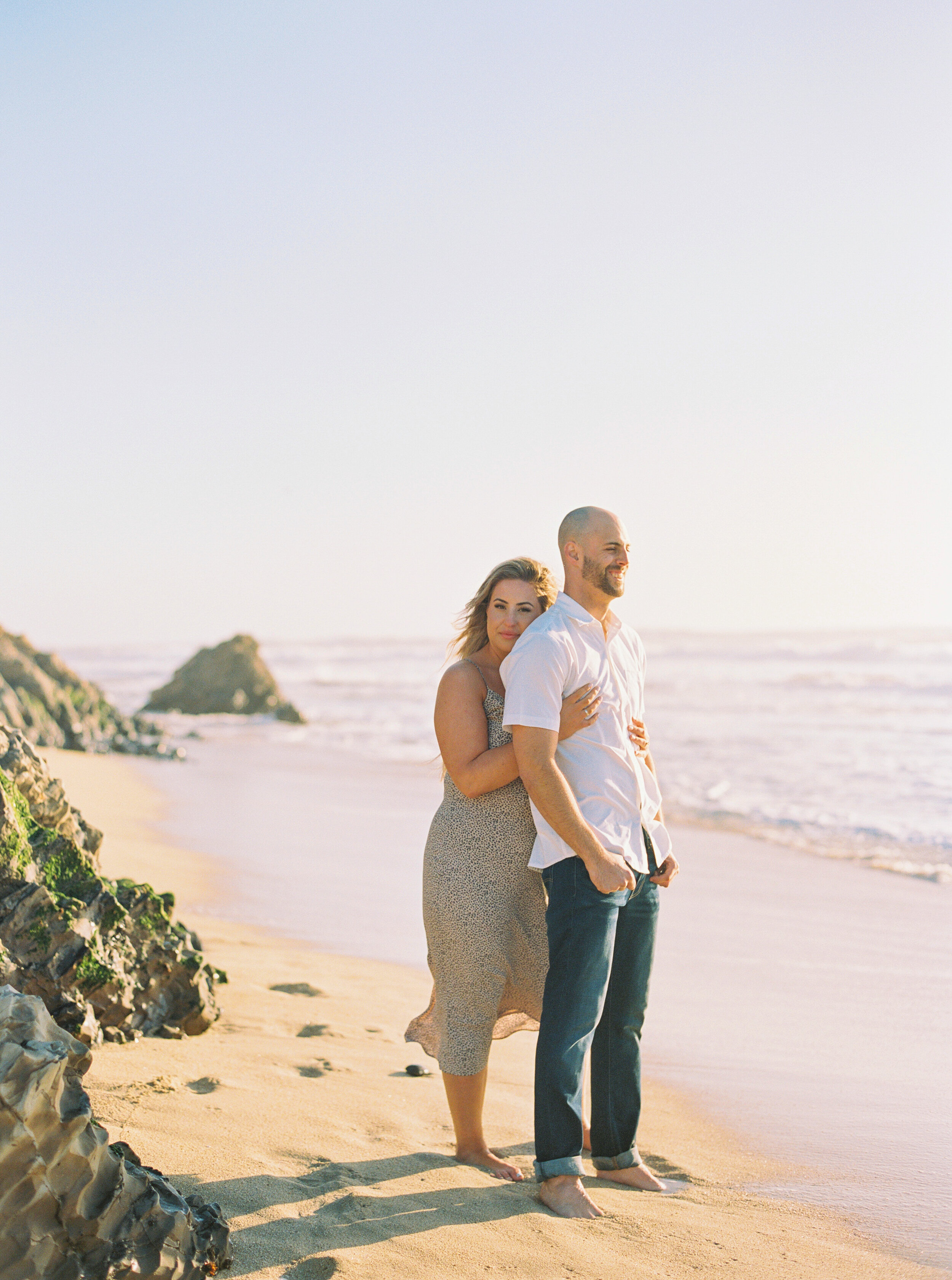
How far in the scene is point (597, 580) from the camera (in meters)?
3.67

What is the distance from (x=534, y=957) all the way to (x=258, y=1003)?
1.97 metres

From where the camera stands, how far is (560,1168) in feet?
11.0

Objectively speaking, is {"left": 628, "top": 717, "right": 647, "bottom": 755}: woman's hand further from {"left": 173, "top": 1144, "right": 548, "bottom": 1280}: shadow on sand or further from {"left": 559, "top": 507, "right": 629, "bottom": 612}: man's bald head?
{"left": 173, "top": 1144, "right": 548, "bottom": 1280}: shadow on sand

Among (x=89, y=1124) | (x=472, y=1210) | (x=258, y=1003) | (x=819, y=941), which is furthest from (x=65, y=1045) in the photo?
(x=819, y=941)

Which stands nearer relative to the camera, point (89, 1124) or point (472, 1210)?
point (89, 1124)

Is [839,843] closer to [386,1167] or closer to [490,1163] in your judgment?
[490,1163]

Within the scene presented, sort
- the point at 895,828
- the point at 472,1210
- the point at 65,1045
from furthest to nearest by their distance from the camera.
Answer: the point at 895,828
the point at 472,1210
the point at 65,1045

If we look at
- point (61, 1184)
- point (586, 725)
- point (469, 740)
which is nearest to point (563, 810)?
point (586, 725)

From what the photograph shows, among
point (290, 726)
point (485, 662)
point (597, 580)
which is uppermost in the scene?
point (597, 580)

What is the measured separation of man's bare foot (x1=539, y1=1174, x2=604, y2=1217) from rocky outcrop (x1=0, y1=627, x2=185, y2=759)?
13840mm

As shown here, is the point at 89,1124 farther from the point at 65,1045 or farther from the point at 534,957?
the point at 534,957

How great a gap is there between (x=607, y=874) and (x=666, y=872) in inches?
22.7

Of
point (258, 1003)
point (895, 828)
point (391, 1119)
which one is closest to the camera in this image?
point (391, 1119)

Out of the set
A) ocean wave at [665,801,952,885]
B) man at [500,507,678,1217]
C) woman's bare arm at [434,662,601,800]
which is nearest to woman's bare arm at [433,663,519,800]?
woman's bare arm at [434,662,601,800]
